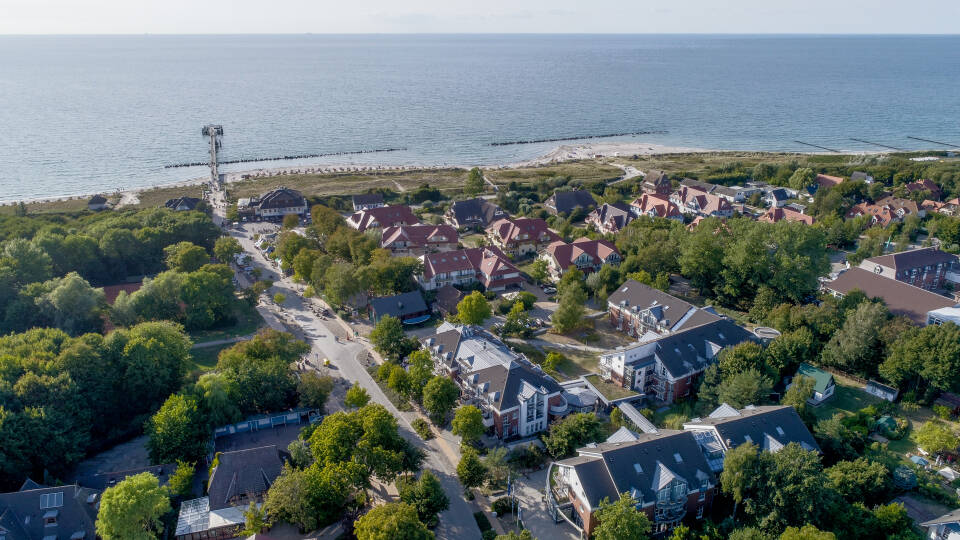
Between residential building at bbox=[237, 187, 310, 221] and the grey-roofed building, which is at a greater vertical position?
residential building at bbox=[237, 187, 310, 221]

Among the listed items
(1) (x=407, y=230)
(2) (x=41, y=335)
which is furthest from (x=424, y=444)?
(1) (x=407, y=230)

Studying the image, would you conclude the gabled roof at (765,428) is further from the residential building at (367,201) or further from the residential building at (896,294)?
the residential building at (367,201)

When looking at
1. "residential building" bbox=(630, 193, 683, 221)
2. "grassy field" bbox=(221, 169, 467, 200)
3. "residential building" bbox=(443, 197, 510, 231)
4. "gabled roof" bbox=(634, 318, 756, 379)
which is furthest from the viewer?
"grassy field" bbox=(221, 169, 467, 200)

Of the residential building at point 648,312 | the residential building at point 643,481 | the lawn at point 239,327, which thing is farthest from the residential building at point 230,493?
the residential building at point 648,312

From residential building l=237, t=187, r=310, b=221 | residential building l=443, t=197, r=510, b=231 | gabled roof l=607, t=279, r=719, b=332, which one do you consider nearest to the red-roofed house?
residential building l=443, t=197, r=510, b=231

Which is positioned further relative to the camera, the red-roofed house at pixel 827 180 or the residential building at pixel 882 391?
the red-roofed house at pixel 827 180

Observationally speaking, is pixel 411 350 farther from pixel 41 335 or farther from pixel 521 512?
pixel 41 335

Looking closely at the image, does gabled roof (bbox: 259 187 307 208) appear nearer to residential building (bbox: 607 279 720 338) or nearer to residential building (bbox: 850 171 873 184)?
residential building (bbox: 607 279 720 338)
